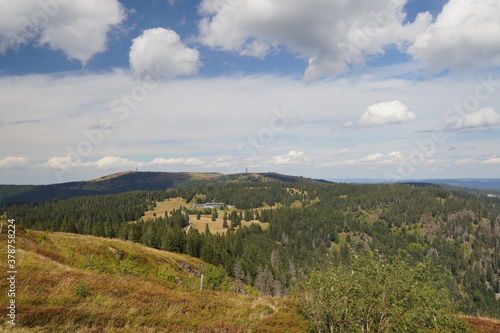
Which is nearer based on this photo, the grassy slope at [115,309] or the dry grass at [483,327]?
the grassy slope at [115,309]

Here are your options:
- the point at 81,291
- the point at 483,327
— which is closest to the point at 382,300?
the point at 483,327

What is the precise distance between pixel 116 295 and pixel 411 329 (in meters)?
19.9

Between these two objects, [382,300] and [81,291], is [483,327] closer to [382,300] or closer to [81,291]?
[382,300]

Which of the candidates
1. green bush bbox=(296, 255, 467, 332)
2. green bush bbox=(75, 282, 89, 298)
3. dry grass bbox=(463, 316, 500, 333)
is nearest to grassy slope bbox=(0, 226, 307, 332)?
green bush bbox=(75, 282, 89, 298)

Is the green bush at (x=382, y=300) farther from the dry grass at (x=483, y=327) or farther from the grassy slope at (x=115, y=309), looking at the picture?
the dry grass at (x=483, y=327)

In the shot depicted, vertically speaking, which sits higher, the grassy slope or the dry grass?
the grassy slope

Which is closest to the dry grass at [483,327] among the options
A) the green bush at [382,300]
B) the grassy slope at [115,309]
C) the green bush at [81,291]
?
the green bush at [382,300]

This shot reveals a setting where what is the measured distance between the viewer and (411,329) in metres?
14.3

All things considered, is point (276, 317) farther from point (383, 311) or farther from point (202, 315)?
point (383, 311)

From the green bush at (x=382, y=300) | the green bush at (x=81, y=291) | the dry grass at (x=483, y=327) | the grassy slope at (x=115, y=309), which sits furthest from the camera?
the dry grass at (x=483, y=327)

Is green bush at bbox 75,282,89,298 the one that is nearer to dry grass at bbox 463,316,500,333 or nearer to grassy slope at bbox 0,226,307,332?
grassy slope at bbox 0,226,307,332

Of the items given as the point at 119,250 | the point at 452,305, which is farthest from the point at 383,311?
the point at 119,250

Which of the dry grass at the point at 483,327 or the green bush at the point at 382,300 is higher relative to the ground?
the green bush at the point at 382,300

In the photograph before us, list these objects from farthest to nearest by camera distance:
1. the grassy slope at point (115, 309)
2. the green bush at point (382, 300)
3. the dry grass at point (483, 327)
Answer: the dry grass at point (483, 327) < the green bush at point (382, 300) < the grassy slope at point (115, 309)
